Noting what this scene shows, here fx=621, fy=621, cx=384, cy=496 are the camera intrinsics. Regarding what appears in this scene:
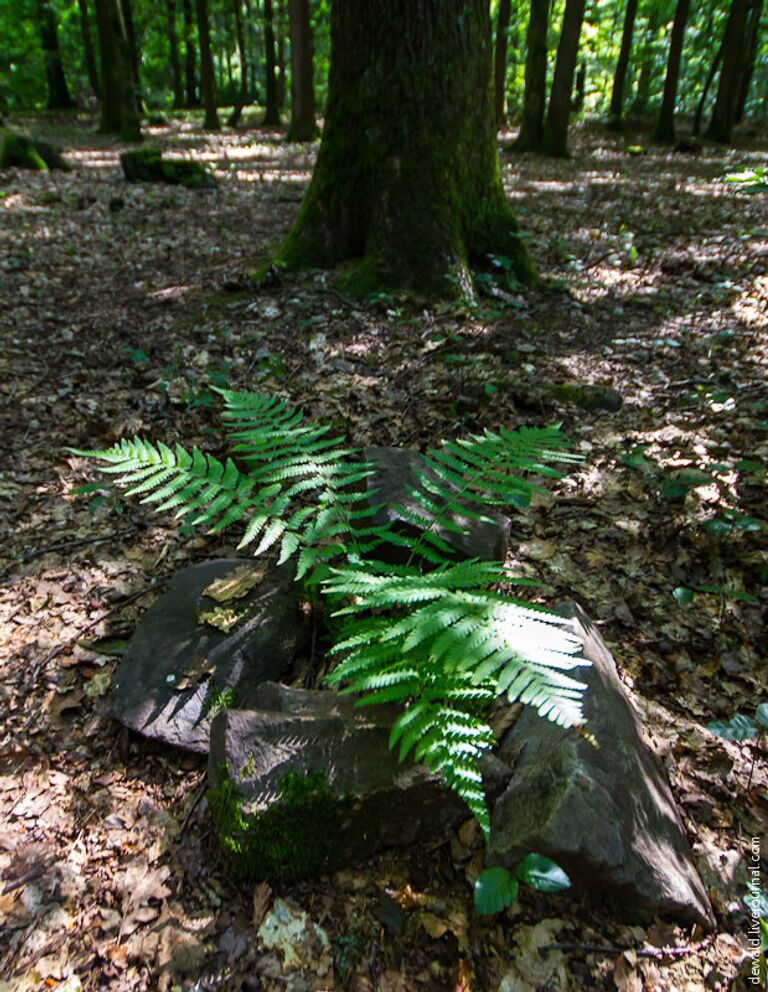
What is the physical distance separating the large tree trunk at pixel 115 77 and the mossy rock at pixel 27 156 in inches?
148

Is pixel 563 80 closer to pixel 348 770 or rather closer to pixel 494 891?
pixel 348 770

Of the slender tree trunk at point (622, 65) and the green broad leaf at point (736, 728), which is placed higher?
the slender tree trunk at point (622, 65)

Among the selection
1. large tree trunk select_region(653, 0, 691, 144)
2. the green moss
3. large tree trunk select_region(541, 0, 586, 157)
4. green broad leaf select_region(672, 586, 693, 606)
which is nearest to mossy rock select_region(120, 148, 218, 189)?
large tree trunk select_region(541, 0, 586, 157)

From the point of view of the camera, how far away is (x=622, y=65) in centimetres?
1867

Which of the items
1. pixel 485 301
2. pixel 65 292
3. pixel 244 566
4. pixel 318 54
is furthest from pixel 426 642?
pixel 318 54

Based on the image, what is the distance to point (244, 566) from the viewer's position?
2.51 meters

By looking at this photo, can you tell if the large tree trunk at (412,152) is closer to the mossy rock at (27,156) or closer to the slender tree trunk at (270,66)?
the mossy rock at (27,156)

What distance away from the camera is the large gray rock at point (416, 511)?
7.73 feet

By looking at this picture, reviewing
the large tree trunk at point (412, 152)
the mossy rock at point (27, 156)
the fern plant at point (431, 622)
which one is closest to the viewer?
the fern plant at point (431, 622)

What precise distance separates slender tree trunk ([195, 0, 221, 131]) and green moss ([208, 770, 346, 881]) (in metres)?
19.2

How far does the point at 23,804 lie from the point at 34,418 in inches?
104

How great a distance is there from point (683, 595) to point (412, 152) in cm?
397

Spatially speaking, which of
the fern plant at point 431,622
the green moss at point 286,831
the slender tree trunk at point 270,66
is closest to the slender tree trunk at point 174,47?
the slender tree trunk at point 270,66

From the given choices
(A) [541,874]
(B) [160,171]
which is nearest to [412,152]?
(A) [541,874]
